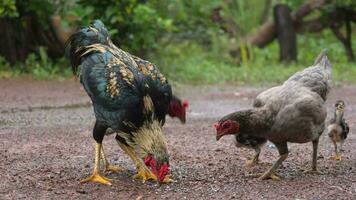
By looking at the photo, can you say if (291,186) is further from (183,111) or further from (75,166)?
(75,166)

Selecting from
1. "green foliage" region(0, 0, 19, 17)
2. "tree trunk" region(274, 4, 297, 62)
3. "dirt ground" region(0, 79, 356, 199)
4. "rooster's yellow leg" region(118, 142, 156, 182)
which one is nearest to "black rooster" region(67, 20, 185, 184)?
"rooster's yellow leg" region(118, 142, 156, 182)

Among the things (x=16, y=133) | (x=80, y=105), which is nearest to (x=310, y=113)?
(x=16, y=133)

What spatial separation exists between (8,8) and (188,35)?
29.6ft

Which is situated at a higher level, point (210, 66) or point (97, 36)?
point (97, 36)

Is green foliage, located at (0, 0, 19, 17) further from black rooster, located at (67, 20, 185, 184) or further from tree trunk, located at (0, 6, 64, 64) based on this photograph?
black rooster, located at (67, 20, 185, 184)

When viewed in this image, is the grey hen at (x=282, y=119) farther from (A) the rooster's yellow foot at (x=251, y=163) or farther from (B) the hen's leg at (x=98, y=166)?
(B) the hen's leg at (x=98, y=166)

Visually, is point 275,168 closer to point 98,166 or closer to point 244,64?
point 98,166

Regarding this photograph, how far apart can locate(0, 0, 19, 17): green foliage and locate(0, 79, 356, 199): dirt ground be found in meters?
3.28

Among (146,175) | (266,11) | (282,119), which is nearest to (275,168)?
(282,119)

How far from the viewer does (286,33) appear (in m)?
20.0

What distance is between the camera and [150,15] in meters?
14.8

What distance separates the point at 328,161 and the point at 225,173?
4.51 ft

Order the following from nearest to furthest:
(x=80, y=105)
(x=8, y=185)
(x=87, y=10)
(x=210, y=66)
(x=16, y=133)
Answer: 1. (x=8, y=185)
2. (x=16, y=133)
3. (x=80, y=105)
4. (x=87, y=10)
5. (x=210, y=66)

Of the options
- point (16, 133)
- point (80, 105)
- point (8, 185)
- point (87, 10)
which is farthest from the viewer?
point (87, 10)
